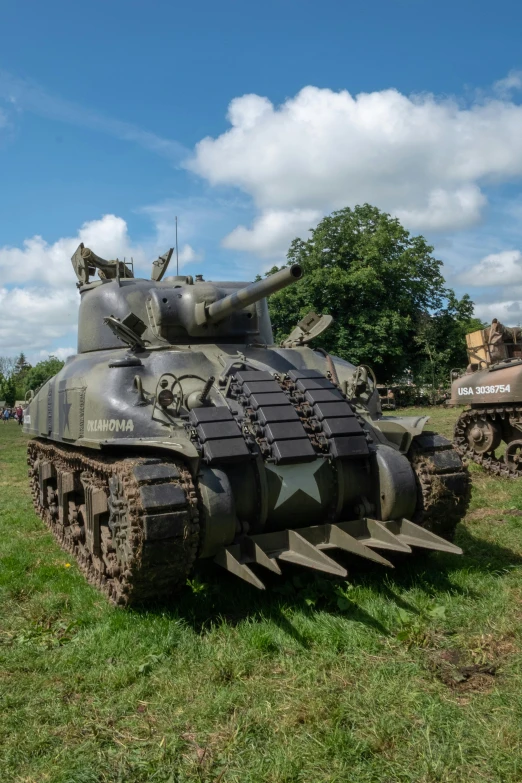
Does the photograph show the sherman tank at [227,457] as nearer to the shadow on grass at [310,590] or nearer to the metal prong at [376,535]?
the metal prong at [376,535]

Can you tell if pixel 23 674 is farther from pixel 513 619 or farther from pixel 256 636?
pixel 513 619

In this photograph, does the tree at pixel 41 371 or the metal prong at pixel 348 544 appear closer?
the metal prong at pixel 348 544

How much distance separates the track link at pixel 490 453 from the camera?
43.9ft

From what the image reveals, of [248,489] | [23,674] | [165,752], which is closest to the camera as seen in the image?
[165,752]

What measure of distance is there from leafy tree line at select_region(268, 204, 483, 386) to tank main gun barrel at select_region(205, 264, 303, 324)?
1082 inches

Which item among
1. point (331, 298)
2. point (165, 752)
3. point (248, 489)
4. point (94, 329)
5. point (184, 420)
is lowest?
point (165, 752)

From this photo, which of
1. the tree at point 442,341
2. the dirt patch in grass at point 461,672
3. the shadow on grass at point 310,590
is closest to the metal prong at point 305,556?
the shadow on grass at point 310,590

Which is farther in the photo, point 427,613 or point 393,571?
point 393,571

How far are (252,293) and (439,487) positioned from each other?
268 cm

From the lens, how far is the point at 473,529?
8.82m

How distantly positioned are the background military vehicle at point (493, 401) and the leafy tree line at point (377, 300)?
64.1 feet

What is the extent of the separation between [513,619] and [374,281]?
3142 cm

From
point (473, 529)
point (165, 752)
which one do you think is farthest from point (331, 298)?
point (165, 752)

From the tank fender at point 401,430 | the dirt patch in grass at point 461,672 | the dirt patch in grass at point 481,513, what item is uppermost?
the tank fender at point 401,430
